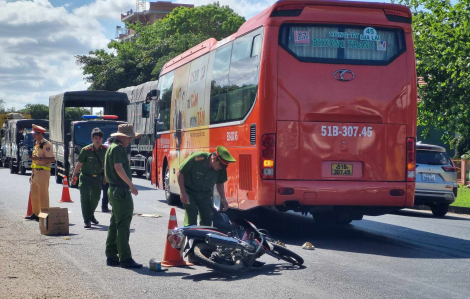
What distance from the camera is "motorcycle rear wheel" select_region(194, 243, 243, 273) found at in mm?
7723

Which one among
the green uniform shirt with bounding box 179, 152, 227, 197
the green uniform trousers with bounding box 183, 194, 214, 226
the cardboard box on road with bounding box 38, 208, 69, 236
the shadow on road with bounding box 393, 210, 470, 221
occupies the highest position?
the green uniform shirt with bounding box 179, 152, 227, 197

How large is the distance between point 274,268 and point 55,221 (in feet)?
15.1

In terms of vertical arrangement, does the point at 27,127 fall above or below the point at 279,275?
above

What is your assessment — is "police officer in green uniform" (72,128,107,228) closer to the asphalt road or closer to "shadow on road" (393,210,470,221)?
the asphalt road

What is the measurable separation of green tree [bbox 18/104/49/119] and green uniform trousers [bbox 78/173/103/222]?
290 ft

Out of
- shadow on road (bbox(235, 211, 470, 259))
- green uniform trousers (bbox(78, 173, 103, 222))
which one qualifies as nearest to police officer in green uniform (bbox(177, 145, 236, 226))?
shadow on road (bbox(235, 211, 470, 259))

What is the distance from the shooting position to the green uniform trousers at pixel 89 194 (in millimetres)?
12523

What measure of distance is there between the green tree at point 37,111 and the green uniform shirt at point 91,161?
88.4 m

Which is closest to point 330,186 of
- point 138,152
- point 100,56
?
point 138,152

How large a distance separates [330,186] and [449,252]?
1.98 metres

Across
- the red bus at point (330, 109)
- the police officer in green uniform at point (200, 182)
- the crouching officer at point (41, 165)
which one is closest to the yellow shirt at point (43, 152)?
the crouching officer at point (41, 165)

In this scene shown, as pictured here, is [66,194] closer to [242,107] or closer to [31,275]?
[242,107]

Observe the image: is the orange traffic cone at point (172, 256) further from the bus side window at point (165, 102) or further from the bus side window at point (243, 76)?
the bus side window at point (165, 102)

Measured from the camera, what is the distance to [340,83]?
10578 millimetres
